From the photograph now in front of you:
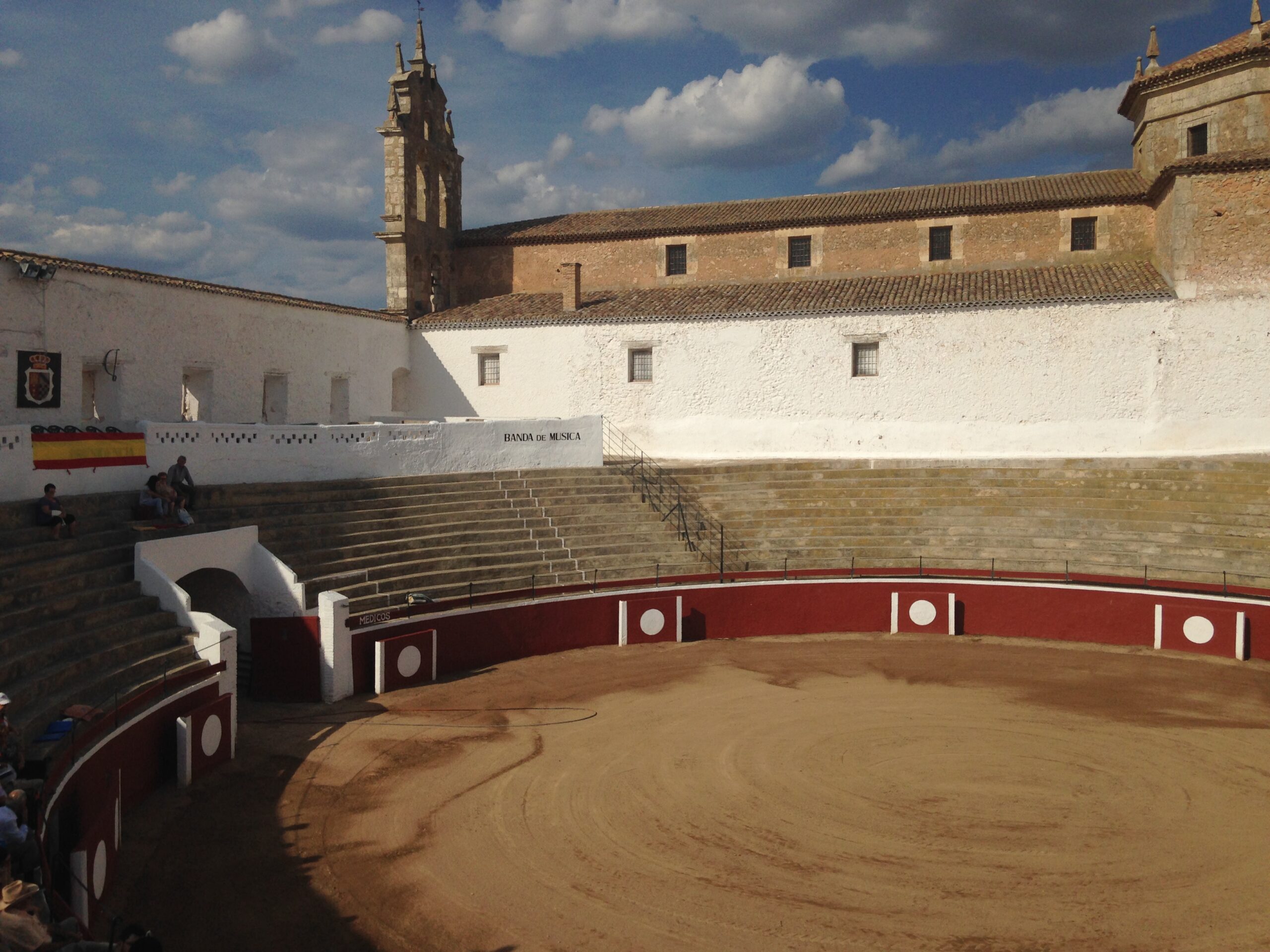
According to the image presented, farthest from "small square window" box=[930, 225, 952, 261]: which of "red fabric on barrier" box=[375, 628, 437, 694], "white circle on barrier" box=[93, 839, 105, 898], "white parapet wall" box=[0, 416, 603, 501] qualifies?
"white circle on barrier" box=[93, 839, 105, 898]

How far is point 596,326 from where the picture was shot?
108 feet

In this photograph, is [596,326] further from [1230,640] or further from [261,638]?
[1230,640]

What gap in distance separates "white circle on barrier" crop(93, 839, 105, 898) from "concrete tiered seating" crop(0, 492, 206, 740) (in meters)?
2.05

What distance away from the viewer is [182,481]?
63.3 feet

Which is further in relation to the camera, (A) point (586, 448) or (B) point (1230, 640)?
(A) point (586, 448)

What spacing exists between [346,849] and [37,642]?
5284mm

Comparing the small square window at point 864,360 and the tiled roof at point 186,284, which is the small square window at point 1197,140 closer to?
the small square window at point 864,360

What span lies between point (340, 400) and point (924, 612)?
61.5 feet

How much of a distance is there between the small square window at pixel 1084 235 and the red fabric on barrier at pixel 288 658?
2574cm

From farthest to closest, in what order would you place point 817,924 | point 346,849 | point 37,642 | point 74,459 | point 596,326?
point 596,326, point 74,459, point 37,642, point 346,849, point 817,924

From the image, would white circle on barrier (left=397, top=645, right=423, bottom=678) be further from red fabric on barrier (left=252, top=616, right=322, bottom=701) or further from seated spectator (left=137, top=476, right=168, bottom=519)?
seated spectator (left=137, top=476, right=168, bottom=519)

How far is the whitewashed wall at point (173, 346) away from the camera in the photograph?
2130 cm

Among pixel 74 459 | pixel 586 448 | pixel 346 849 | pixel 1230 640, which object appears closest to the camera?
pixel 346 849

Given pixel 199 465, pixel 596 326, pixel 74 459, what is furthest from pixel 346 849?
pixel 596 326
